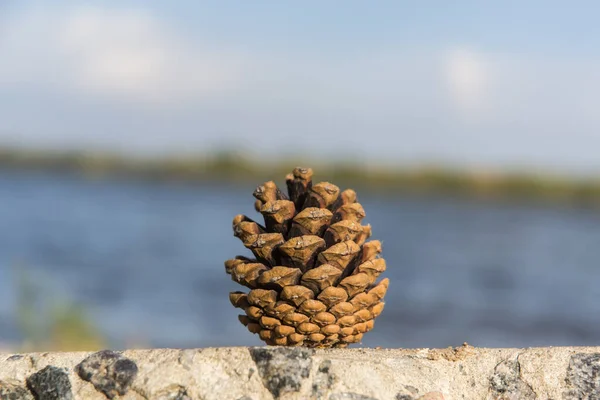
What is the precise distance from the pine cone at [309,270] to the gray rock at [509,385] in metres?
0.36

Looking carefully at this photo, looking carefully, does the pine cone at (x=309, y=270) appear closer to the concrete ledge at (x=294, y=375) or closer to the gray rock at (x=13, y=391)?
the concrete ledge at (x=294, y=375)

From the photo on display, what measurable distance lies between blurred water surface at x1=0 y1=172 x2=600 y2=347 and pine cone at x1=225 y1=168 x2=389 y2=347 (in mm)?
400

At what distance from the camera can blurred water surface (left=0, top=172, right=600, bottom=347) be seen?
24.9 ft

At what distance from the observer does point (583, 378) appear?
179cm

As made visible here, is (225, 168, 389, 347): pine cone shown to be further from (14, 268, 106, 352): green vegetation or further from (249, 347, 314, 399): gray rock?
(14, 268, 106, 352): green vegetation

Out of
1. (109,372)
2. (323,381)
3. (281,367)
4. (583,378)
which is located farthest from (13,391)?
(583,378)

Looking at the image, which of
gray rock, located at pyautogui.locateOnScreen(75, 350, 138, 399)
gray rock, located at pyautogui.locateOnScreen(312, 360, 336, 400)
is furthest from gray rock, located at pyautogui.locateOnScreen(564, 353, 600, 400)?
gray rock, located at pyautogui.locateOnScreen(75, 350, 138, 399)

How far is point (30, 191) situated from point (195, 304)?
648 inches

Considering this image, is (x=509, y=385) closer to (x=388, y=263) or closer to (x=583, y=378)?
(x=583, y=378)

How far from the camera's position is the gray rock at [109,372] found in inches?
65.2

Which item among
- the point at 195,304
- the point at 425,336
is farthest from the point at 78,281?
the point at 425,336

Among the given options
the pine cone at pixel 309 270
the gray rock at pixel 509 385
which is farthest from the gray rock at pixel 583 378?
the pine cone at pixel 309 270

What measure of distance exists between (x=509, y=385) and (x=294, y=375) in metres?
0.59

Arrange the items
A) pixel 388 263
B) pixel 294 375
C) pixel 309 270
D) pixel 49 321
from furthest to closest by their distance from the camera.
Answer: pixel 388 263, pixel 49 321, pixel 309 270, pixel 294 375
